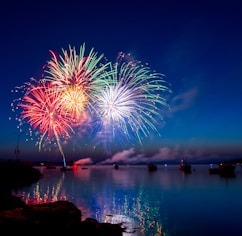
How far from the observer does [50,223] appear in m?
23.8

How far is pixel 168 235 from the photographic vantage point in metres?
33.8

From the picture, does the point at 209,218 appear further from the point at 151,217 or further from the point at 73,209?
the point at 73,209

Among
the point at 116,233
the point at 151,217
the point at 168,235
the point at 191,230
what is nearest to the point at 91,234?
the point at 116,233

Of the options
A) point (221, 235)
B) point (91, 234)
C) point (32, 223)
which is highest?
point (32, 223)

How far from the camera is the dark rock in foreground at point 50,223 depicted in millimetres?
20781

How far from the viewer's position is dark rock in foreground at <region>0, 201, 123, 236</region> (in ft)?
68.2

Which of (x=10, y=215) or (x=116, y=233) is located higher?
(x=10, y=215)

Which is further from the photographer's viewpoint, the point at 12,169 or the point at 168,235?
the point at 12,169

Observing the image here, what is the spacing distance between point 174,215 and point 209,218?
Answer: 538cm

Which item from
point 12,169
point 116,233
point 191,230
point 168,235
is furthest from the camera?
point 12,169

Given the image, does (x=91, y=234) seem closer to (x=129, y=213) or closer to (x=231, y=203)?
(x=129, y=213)

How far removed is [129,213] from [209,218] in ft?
39.7

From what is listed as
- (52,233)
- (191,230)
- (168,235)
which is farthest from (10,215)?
(191,230)

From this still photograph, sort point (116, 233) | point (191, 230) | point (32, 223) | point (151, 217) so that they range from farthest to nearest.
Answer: point (151, 217), point (191, 230), point (116, 233), point (32, 223)
